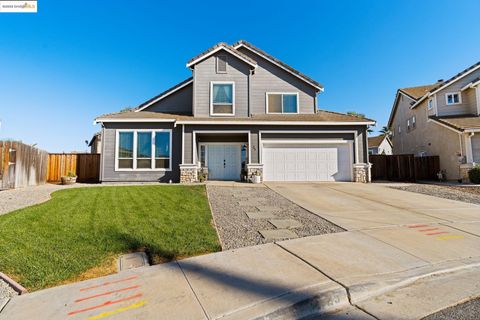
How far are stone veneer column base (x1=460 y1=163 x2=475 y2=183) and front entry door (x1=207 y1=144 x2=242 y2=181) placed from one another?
13.4 metres

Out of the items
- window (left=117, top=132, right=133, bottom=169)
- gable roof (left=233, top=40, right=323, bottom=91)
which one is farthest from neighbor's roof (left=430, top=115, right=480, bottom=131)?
window (left=117, top=132, right=133, bottom=169)

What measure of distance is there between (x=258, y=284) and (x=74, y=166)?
16.3 metres

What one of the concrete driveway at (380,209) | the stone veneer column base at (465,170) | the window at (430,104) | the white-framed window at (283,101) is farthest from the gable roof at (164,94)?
the window at (430,104)

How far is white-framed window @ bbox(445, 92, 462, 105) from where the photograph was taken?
56.2 ft

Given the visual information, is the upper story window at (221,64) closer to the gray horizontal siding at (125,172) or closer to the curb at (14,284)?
the gray horizontal siding at (125,172)

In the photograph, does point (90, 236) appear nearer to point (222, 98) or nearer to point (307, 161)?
point (222, 98)

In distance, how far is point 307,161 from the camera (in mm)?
13750

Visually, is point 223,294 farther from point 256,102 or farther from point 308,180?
point 256,102

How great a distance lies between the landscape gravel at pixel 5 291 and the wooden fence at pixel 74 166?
1340 cm

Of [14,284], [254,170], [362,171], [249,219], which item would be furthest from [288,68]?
[14,284]

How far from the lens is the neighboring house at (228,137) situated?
13.2 metres

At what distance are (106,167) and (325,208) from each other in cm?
1179

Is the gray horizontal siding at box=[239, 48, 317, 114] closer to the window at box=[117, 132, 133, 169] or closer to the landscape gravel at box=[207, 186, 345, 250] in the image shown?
the window at box=[117, 132, 133, 169]

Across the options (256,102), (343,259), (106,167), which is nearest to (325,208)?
(343,259)
